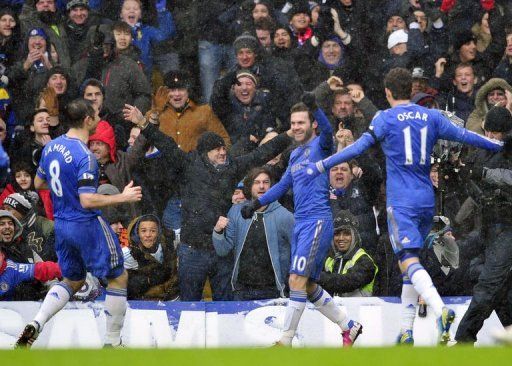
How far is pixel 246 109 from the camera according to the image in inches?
604

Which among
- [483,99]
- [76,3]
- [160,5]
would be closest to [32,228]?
[76,3]

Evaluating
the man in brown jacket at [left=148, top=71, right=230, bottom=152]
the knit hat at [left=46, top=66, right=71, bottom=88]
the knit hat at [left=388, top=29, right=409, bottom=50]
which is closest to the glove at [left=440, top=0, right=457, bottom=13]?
the knit hat at [left=388, top=29, right=409, bottom=50]

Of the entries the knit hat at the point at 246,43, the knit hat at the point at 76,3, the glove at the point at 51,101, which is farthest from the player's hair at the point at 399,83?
the knit hat at the point at 76,3

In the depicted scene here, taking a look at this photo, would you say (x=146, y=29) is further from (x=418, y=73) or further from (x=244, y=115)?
(x=418, y=73)

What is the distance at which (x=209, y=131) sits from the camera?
1448 centimetres

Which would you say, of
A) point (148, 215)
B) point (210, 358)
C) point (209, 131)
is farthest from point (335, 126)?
point (210, 358)

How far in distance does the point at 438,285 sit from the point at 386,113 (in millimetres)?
2398

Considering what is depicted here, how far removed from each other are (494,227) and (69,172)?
395cm

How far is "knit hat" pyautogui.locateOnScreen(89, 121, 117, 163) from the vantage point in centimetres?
1463

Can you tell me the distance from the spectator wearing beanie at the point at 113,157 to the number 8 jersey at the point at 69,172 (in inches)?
96.4

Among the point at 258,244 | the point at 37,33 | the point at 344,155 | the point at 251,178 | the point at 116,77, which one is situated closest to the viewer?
the point at 344,155

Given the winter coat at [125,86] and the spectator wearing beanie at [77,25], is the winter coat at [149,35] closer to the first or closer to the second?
the spectator wearing beanie at [77,25]

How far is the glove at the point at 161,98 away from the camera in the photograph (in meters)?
15.5

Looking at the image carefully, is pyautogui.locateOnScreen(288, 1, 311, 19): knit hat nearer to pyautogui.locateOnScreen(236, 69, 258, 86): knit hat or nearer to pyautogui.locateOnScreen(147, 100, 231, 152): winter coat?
pyautogui.locateOnScreen(236, 69, 258, 86): knit hat
